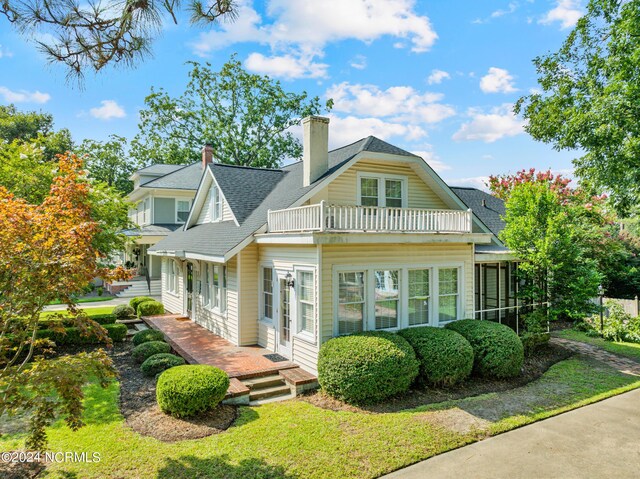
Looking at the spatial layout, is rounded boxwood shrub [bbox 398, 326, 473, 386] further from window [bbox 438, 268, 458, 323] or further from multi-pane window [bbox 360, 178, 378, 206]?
multi-pane window [bbox 360, 178, 378, 206]

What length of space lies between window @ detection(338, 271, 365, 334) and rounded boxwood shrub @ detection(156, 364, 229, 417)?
342 cm

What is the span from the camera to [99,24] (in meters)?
6.20

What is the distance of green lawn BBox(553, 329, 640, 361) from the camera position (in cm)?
1288

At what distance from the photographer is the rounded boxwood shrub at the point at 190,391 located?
7.53 meters

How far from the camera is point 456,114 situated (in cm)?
1606

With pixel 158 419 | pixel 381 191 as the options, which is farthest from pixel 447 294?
pixel 158 419

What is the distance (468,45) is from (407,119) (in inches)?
214

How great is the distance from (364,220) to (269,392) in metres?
4.91

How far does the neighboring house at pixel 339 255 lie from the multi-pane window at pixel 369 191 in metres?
0.04

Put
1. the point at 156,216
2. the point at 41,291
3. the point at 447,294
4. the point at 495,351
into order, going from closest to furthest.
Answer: the point at 41,291 → the point at 495,351 → the point at 447,294 → the point at 156,216

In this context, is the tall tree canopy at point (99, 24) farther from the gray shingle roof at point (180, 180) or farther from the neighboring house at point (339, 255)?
the gray shingle roof at point (180, 180)

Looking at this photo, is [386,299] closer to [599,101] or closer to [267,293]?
[267,293]

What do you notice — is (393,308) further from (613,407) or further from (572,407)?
(613,407)

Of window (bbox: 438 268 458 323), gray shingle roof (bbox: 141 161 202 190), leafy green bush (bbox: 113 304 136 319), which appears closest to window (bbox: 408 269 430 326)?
window (bbox: 438 268 458 323)
